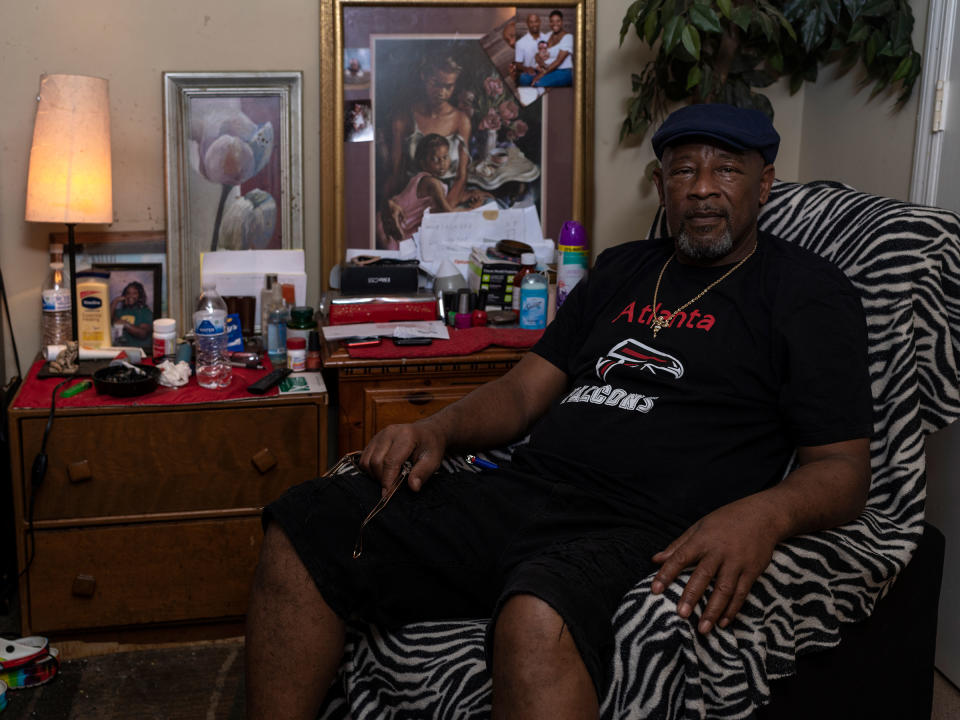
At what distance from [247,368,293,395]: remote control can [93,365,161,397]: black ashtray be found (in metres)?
0.22

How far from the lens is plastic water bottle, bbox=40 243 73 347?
7.55ft

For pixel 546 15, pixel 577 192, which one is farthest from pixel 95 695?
pixel 546 15

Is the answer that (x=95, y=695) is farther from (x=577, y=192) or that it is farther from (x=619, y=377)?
(x=577, y=192)

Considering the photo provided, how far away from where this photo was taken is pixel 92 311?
2.35 m

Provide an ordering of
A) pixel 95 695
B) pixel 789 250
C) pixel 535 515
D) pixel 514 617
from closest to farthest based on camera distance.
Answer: pixel 514 617, pixel 535 515, pixel 789 250, pixel 95 695

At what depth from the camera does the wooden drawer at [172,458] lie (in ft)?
6.74

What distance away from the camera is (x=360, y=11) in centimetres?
241

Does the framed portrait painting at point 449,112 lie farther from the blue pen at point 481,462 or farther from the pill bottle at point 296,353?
the blue pen at point 481,462

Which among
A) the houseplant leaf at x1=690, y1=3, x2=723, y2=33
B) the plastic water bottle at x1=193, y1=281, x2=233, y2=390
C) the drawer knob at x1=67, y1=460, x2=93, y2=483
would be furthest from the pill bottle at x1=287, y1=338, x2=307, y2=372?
the houseplant leaf at x1=690, y1=3, x2=723, y2=33

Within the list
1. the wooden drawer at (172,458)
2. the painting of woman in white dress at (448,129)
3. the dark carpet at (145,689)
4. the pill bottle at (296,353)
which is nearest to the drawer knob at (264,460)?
the wooden drawer at (172,458)

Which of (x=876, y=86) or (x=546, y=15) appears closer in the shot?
(x=876, y=86)

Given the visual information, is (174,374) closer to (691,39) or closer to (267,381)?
(267,381)

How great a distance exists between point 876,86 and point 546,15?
86cm

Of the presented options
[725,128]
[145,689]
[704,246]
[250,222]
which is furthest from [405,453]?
[250,222]
